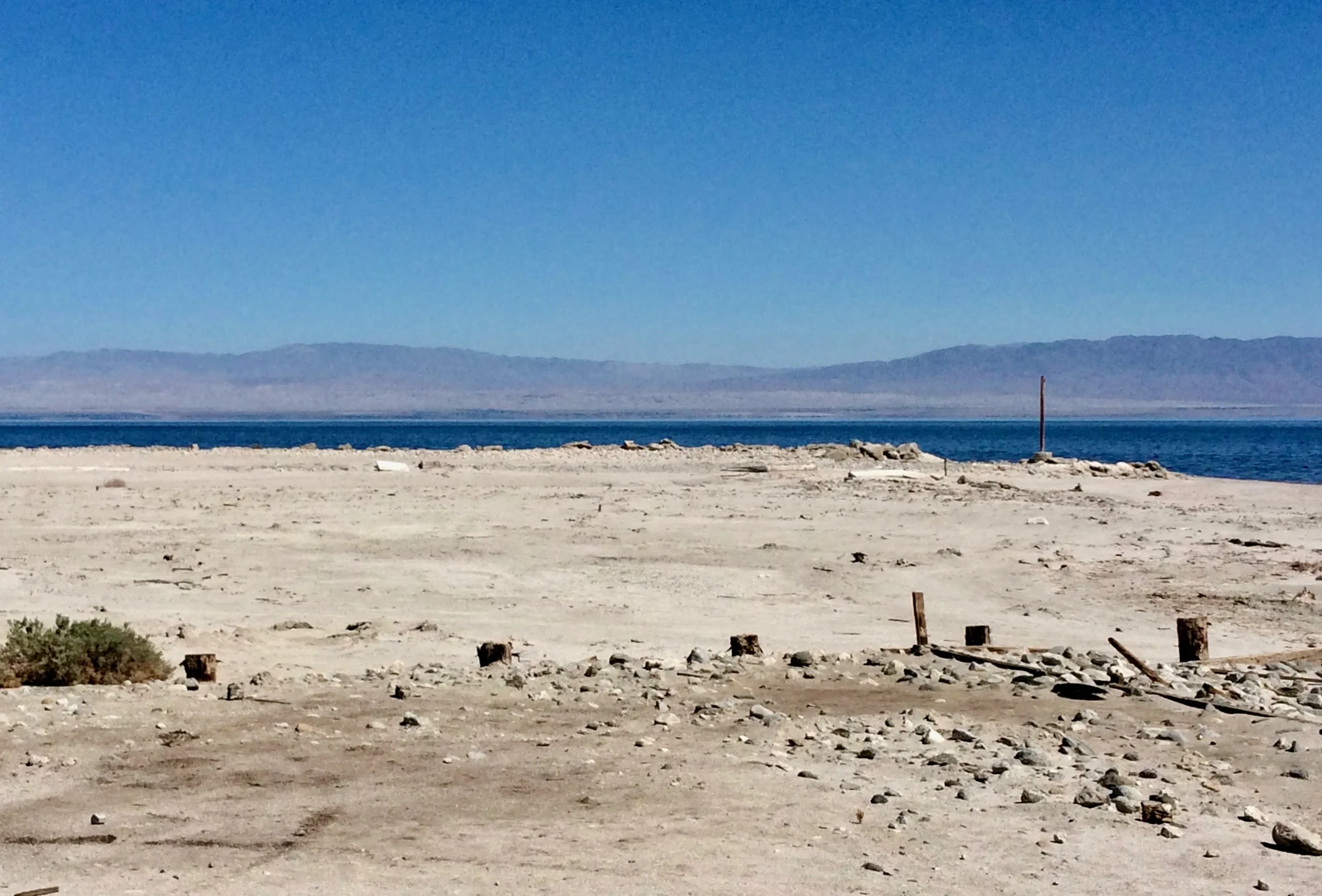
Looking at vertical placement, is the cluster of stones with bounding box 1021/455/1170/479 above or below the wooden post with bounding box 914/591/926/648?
below

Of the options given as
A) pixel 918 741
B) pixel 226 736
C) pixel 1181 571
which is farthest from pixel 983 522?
pixel 226 736

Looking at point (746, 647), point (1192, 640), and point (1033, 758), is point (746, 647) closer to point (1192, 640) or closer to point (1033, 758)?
point (1033, 758)

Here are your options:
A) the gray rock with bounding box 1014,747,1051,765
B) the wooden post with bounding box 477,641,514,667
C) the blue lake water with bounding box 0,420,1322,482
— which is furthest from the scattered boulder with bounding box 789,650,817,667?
the blue lake water with bounding box 0,420,1322,482

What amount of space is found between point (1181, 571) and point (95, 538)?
618 inches

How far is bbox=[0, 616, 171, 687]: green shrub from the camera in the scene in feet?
32.8

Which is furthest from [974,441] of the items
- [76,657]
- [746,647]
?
[76,657]

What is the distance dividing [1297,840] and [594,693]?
16.0ft

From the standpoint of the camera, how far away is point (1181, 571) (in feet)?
61.1

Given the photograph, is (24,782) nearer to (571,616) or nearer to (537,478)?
(571,616)

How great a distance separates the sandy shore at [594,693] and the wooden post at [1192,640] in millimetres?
1520

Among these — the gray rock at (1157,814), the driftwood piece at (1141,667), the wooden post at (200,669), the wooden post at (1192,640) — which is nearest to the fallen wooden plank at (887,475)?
the wooden post at (1192,640)

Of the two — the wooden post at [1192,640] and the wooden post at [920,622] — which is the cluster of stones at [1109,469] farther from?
the wooden post at [920,622]

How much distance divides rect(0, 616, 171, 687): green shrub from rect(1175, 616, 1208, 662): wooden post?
837cm

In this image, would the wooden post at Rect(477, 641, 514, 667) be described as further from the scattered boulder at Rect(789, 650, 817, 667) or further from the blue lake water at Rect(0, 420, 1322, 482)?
the blue lake water at Rect(0, 420, 1322, 482)
